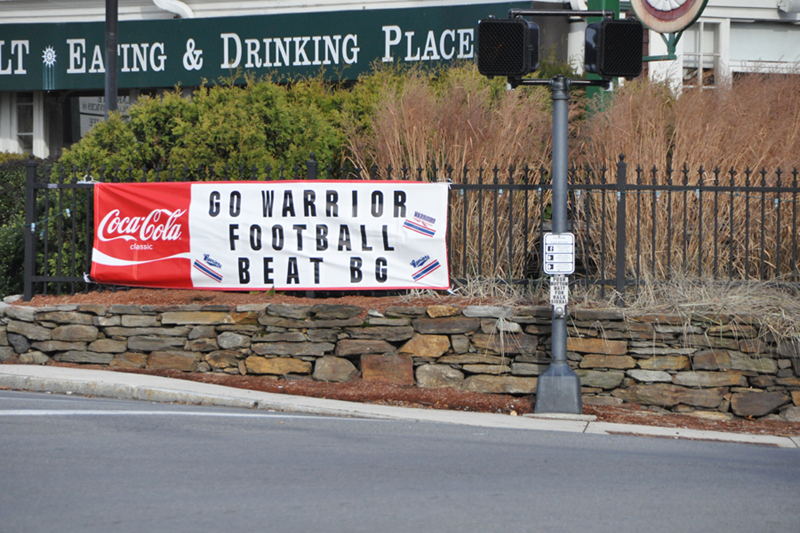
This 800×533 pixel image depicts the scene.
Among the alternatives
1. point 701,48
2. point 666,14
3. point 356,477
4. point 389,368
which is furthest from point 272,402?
point 701,48

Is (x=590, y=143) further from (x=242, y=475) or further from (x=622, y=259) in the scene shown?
(x=242, y=475)

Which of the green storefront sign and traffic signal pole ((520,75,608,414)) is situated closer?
traffic signal pole ((520,75,608,414))

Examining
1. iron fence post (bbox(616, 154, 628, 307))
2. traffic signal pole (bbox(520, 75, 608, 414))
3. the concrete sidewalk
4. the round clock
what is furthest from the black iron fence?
the round clock

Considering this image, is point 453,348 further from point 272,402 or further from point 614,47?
point 614,47

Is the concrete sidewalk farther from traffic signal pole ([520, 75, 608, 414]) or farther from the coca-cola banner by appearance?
the coca-cola banner

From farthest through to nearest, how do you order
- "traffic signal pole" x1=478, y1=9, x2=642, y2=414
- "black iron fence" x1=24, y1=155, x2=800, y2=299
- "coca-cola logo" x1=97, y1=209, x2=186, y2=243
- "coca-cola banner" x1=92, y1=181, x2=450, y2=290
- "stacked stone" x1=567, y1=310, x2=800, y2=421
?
"coca-cola logo" x1=97, y1=209, x2=186, y2=243 → "coca-cola banner" x1=92, y1=181, x2=450, y2=290 → "black iron fence" x1=24, y1=155, x2=800, y2=299 → "stacked stone" x1=567, y1=310, x2=800, y2=421 → "traffic signal pole" x1=478, y1=9, x2=642, y2=414

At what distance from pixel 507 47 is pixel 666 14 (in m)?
4.88

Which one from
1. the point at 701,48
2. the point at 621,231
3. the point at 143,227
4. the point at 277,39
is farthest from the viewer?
the point at 277,39

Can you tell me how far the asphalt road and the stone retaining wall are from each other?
1334 mm

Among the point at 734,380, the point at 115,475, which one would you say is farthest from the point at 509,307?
the point at 115,475

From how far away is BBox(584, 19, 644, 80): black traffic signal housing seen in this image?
7008 mm

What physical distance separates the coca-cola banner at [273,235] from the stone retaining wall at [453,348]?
0.49 meters

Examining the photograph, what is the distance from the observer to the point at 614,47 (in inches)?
277

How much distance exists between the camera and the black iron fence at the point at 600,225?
8.30 m
